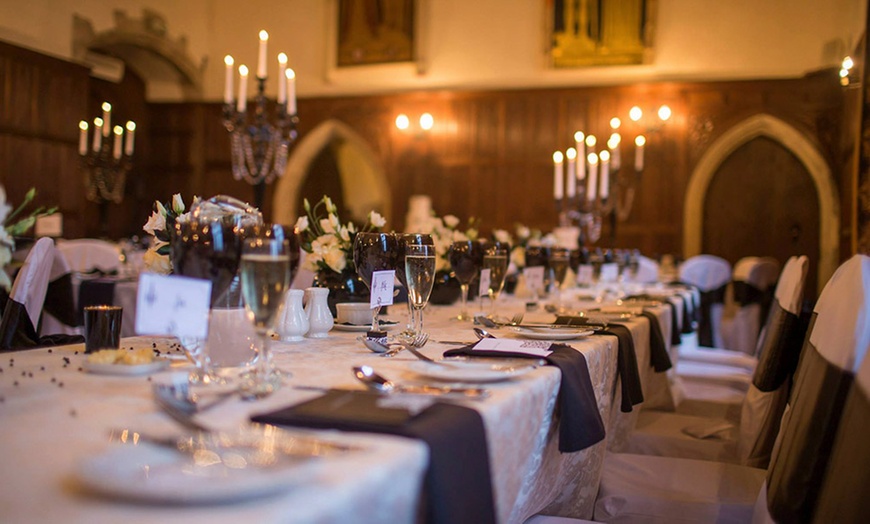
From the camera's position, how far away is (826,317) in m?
1.46

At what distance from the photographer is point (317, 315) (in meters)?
1.78

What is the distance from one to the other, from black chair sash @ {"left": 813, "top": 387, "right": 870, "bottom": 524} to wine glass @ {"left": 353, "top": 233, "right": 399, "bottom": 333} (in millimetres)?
1023

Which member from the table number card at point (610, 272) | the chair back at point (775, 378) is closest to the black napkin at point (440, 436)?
the chair back at point (775, 378)

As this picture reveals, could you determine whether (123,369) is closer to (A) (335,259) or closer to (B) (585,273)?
(A) (335,259)

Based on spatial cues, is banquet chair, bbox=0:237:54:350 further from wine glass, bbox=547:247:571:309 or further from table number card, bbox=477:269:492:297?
wine glass, bbox=547:247:571:309

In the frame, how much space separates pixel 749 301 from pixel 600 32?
457cm

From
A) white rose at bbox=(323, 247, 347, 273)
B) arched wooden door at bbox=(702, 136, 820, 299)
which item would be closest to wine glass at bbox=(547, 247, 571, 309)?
white rose at bbox=(323, 247, 347, 273)

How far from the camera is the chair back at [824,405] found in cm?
120

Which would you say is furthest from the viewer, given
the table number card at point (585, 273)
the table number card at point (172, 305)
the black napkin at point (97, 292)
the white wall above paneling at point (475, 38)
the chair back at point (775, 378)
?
the white wall above paneling at point (475, 38)

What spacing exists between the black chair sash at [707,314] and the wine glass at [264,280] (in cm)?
638

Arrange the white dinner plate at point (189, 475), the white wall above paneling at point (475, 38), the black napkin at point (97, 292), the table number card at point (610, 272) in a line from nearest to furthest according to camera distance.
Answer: the white dinner plate at point (189, 475)
the black napkin at point (97, 292)
the table number card at point (610, 272)
the white wall above paneling at point (475, 38)

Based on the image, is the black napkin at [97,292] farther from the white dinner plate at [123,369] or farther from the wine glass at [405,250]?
the white dinner plate at [123,369]

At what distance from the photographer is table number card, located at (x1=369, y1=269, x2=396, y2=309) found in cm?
179

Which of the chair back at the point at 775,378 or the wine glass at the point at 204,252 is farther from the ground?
the wine glass at the point at 204,252
